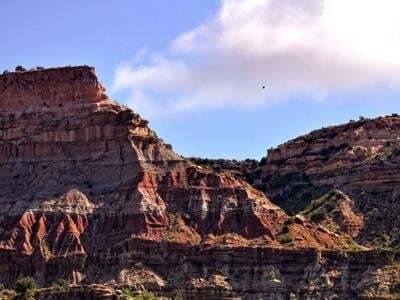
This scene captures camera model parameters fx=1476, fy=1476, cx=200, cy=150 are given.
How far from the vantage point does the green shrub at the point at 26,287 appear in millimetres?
173750

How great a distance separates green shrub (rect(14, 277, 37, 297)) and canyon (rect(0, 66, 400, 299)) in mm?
1427

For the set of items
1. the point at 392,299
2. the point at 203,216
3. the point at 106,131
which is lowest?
the point at 392,299

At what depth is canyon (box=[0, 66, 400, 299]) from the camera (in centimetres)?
17838

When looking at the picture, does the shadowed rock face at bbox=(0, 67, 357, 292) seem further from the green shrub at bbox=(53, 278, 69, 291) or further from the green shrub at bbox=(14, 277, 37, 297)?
the green shrub at bbox=(14, 277, 37, 297)

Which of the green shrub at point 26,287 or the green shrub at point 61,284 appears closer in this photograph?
the green shrub at point 26,287

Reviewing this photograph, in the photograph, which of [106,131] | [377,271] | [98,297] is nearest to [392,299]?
[377,271]

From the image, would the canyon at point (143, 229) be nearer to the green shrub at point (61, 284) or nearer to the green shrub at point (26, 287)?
the green shrub at point (61, 284)

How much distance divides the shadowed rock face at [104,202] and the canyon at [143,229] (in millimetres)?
164

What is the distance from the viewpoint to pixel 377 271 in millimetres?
178000

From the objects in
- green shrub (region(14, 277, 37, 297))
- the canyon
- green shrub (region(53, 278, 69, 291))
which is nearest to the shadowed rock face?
the canyon

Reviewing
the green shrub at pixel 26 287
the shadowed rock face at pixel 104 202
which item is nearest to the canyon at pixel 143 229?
the shadowed rock face at pixel 104 202

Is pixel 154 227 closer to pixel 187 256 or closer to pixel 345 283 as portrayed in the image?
pixel 187 256

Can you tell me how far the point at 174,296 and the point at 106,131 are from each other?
96.5ft

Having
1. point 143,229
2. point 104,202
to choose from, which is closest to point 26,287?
point 143,229
